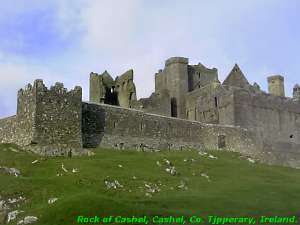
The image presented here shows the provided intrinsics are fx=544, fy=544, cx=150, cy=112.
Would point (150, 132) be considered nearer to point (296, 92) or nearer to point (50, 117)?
point (50, 117)

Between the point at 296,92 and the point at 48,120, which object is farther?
the point at 296,92

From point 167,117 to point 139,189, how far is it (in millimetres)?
28392

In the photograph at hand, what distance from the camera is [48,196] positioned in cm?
4003

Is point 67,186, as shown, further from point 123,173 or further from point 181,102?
point 181,102

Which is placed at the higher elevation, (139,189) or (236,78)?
(236,78)

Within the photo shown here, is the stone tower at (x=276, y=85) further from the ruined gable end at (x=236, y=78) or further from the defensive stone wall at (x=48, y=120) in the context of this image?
the defensive stone wall at (x=48, y=120)

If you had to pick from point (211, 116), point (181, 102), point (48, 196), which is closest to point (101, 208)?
point (48, 196)

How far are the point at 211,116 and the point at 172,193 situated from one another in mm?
41267

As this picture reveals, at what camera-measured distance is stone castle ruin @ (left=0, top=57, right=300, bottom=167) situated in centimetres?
5566

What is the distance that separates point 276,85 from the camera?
96.9m

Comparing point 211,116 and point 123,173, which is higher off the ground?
A: point 211,116

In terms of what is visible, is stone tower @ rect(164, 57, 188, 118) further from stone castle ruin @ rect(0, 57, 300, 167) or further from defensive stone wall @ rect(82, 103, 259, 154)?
defensive stone wall @ rect(82, 103, 259, 154)

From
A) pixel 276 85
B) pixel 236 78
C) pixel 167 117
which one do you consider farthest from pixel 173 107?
pixel 276 85

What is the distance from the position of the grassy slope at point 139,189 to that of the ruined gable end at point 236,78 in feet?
112
